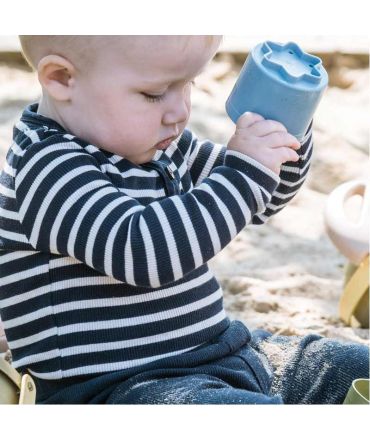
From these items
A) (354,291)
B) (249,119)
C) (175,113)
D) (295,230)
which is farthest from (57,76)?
(295,230)

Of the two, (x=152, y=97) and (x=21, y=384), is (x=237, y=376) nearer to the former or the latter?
(x=21, y=384)

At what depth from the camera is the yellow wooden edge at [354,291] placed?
75.8 inches

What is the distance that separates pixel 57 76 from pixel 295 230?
126 cm

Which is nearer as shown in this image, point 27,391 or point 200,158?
point 27,391

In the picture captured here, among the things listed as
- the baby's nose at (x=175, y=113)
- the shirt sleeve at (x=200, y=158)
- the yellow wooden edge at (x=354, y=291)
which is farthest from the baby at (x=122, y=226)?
the yellow wooden edge at (x=354, y=291)

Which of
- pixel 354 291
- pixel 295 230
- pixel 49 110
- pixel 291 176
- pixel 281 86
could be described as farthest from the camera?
pixel 295 230

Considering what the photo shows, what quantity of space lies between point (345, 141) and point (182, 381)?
1.75 metres

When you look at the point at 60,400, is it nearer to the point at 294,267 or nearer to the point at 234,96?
the point at 234,96

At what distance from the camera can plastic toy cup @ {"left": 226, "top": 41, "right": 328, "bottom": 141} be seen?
1226 millimetres

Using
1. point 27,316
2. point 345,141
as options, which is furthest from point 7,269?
point 345,141

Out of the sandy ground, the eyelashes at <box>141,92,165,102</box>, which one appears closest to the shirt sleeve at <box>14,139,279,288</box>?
the eyelashes at <box>141,92,165,102</box>

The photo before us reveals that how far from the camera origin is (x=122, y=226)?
122cm

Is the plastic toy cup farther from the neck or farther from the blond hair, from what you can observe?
the neck

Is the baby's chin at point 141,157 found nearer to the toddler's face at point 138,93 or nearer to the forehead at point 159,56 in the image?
the toddler's face at point 138,93
